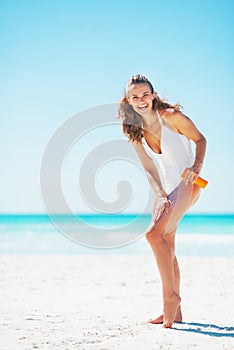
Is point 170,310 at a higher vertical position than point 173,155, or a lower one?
lower

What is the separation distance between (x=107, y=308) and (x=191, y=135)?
6.56 feet

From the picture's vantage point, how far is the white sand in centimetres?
328

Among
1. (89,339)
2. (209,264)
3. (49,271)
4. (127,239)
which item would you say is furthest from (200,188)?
(127,239)

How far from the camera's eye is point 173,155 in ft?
12.7

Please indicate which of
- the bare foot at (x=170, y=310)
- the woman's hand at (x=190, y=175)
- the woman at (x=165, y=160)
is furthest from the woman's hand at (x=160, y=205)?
the bare foot at (x=170, y=310)

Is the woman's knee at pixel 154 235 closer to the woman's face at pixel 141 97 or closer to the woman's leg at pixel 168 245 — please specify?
the woman's leg at pixel 168 245

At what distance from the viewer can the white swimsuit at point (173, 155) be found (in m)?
3.83

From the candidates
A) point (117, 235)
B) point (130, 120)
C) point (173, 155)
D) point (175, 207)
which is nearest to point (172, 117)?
point (173, 155)

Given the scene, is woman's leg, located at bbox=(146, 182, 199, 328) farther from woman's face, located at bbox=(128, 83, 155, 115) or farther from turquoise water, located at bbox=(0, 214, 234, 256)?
turquoise water, located at bbox=(0, 214, 234, 256)

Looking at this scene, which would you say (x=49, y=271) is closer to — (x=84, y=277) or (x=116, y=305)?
(x=84, y=277)

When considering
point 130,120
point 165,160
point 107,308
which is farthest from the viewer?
point 107,308

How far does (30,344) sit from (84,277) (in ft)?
12.3

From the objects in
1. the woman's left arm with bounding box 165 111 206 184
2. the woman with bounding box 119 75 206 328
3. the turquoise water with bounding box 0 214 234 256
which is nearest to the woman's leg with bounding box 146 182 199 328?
the woman with bounding box 119 75 206 328

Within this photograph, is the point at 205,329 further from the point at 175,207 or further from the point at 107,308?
the point at 107,308
